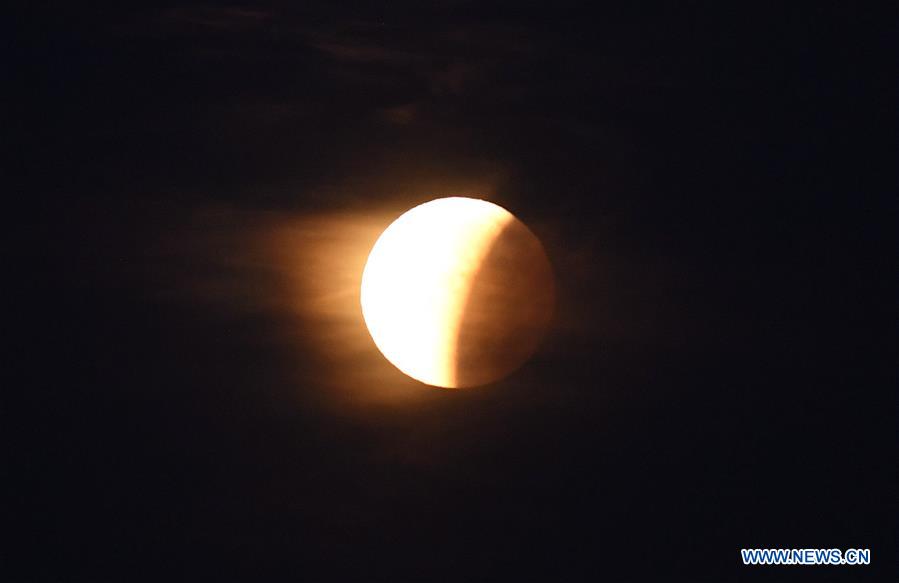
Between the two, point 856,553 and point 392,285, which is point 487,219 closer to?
point 392,285

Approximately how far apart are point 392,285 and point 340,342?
5.53 ft

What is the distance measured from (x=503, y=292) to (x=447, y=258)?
28 centimetres

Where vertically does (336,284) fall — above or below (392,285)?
above

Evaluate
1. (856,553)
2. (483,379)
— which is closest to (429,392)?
(483,379)

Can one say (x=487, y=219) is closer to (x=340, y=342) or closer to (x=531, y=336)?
(x=531, y=336)

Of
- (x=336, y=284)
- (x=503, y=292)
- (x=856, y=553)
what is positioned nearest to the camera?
(x=503, y=292)

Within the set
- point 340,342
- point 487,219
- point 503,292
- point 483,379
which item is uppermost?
point 340,342

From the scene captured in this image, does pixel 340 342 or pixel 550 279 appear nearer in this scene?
pixel 550 279

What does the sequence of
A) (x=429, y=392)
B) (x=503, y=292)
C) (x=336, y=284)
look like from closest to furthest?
(x=503, y=292), (x=336, y=284), (x=429, y=392)

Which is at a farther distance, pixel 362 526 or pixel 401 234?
pixel 362 526

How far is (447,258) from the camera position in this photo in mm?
2789

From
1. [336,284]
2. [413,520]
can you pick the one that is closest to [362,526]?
[413,520]

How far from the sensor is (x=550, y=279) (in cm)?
291

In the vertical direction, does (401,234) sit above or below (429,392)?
below
